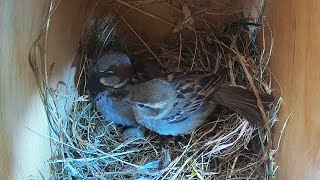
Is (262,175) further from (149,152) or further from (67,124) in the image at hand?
(67,124)

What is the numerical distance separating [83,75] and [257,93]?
0.60m

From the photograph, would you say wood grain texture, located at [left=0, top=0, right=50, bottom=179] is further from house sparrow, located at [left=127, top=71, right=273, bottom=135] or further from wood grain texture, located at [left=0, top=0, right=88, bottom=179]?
house sparrow, located at [left=127, top=71, right=273, bottom=135]

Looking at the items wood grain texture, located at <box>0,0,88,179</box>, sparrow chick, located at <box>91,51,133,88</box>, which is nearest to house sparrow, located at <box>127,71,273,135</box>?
sparrow chick, located at <box>91,51,133,88</box>

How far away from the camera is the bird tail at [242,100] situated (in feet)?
4.62

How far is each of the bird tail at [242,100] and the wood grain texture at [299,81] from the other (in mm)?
59

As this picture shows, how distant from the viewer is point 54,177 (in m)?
1.41

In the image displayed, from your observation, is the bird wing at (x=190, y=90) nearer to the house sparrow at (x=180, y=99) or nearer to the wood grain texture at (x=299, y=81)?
the house sparrow at (x=180, y=99)

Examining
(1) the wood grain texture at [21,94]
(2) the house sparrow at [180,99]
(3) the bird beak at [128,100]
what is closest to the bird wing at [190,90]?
(2) the house sparrow at [180,99]

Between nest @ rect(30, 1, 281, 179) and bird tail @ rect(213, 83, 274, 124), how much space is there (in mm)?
25

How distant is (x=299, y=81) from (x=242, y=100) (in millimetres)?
244

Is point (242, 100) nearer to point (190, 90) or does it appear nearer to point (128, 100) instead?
point (190, 90)

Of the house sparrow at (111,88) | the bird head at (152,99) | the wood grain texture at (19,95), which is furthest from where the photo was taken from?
the house sparrow at (111,88)

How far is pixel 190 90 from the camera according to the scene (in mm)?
1573

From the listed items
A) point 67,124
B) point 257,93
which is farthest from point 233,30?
point 67,124
